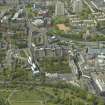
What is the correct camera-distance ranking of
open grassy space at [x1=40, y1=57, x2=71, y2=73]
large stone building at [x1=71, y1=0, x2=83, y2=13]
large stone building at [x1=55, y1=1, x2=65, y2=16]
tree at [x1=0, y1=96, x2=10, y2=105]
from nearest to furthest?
tree at [x1=0, y1=96, x2=10, y2=105] → open grassy space at [x1=40, y1=57, x2=71, y2=73] → large stone building at [x1=55, y1=1, x2=65, y2=16] → large stone building at [x1=71, y1=0, x2=83, y2=13]

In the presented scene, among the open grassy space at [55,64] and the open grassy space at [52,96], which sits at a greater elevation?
the open grassy space at [55,64]

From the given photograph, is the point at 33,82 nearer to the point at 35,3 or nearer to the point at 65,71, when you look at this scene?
the point at 65,71

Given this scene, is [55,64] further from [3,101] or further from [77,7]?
[77,7]

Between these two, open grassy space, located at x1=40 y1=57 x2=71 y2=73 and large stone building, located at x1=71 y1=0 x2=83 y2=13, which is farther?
large stone building, located at x1=71 y1=0 x2=83 y2=13

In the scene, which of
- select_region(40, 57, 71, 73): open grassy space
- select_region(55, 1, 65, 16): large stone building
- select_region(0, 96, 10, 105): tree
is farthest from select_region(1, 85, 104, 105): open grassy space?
select_region(55, 1, 65, 16): large stone building

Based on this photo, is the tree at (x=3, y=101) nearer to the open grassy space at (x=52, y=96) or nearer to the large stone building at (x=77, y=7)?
the open grassy space at (x=52, y=96)

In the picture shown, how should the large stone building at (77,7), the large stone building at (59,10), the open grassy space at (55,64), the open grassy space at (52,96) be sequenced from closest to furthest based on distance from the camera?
the open grassy space at (52,96), the open grassy space at (55,64), the large stone building at (59,10), the large stone building at (77,7)

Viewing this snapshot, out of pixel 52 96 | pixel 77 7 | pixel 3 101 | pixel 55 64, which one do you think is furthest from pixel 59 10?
pixel 3 101

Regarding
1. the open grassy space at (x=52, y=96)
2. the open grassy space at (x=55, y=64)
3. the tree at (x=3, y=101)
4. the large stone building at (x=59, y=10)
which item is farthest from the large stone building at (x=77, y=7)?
the tree at (x=3, y=101)

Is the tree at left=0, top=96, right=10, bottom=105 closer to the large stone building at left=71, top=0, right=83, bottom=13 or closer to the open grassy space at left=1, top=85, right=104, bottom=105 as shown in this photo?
the open grassy space at left=1, top=85, right=104, bottom=105

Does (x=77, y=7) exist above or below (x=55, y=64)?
above

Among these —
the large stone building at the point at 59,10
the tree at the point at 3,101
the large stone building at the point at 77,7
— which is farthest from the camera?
the large stone building at the point at 77,7
